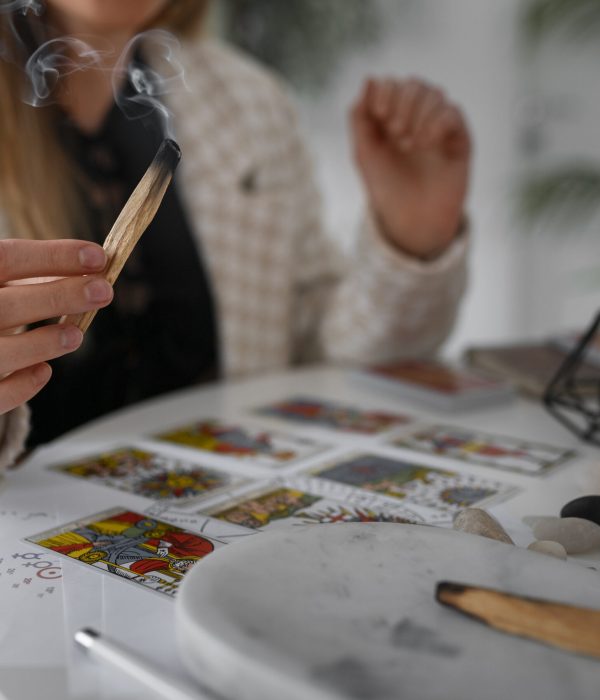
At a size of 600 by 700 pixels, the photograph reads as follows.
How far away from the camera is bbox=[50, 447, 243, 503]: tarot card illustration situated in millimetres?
559

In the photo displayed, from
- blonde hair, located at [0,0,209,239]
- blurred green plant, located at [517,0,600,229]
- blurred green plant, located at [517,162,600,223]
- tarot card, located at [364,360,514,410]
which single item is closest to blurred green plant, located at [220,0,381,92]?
blurred green plant, located at [517,0,600,229]

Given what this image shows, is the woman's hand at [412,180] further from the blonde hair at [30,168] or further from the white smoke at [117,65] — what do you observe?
the blonde hair at [30,168]

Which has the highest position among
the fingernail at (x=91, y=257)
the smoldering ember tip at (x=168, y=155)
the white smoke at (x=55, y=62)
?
the white smoke at (x=55, y=62)

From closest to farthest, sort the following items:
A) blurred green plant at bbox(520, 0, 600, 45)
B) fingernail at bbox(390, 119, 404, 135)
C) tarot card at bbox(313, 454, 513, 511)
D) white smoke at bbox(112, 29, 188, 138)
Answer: tarot card at bbox(313, 454, 513, 511) → fingernail at bbox(390, 119, 404, 135) → white smoke at bbox(112, 29, 188, 138) → blurred green plant at bbox(520, 0, 600, 45)

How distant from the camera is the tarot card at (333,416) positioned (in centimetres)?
75

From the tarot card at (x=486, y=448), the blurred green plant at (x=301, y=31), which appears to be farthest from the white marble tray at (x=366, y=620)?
the blurred green plant at (x=301, y=31)

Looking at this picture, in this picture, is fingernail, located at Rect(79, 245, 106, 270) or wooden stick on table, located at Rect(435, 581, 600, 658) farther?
fingernail, located at Rect(79, 245, 106, 270)

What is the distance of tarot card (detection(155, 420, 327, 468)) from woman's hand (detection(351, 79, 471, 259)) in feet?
1.48

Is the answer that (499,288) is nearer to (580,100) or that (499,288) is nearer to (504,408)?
(580,100)

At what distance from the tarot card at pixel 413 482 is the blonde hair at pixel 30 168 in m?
0.57

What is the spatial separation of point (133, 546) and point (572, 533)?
264mm

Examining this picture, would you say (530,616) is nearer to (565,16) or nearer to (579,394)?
(579,394)

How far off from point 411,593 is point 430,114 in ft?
2.44

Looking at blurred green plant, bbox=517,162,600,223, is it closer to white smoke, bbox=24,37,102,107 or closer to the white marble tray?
white smoke, bbox=24,37,102,107
